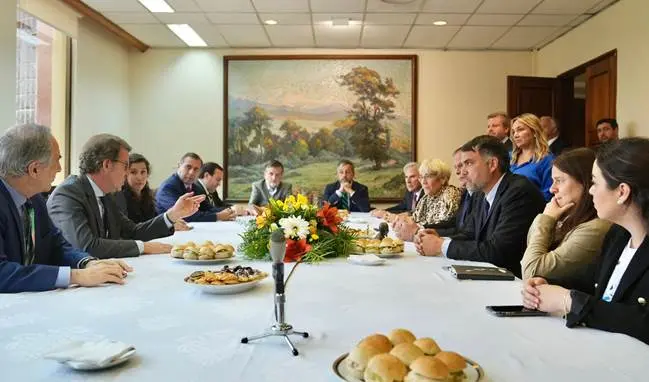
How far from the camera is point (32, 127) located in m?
2.02

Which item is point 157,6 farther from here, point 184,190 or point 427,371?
point 427,371

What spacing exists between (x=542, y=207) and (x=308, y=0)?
12.2ft

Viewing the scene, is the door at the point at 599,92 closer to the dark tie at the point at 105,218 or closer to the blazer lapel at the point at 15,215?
the dark tie at the point at 105,218

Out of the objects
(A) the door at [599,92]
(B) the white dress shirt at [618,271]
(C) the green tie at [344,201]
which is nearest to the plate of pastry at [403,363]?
(B) the white dress shirt at [618,271]

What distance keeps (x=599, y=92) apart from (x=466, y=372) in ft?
18.6

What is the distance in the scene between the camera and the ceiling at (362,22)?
219 inches

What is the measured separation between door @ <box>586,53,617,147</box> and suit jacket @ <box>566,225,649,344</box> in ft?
14.2

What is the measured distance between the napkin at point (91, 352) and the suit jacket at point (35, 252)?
764mm

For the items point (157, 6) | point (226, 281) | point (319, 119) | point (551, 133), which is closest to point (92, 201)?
point (226, 281)

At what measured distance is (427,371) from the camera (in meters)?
0.89

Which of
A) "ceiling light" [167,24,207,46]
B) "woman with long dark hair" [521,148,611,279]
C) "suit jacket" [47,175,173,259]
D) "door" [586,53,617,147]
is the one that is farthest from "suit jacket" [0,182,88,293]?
"door" [586,53,617,147]

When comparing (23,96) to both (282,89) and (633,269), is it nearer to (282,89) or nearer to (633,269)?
(282,89)

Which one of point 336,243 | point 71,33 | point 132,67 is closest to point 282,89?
point 132,67

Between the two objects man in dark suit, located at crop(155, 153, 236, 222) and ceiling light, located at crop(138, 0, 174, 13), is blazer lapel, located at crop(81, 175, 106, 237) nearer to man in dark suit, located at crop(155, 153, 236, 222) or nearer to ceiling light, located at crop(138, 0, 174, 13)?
man in dark suit, located at crop(155, 153, 236, 222)
